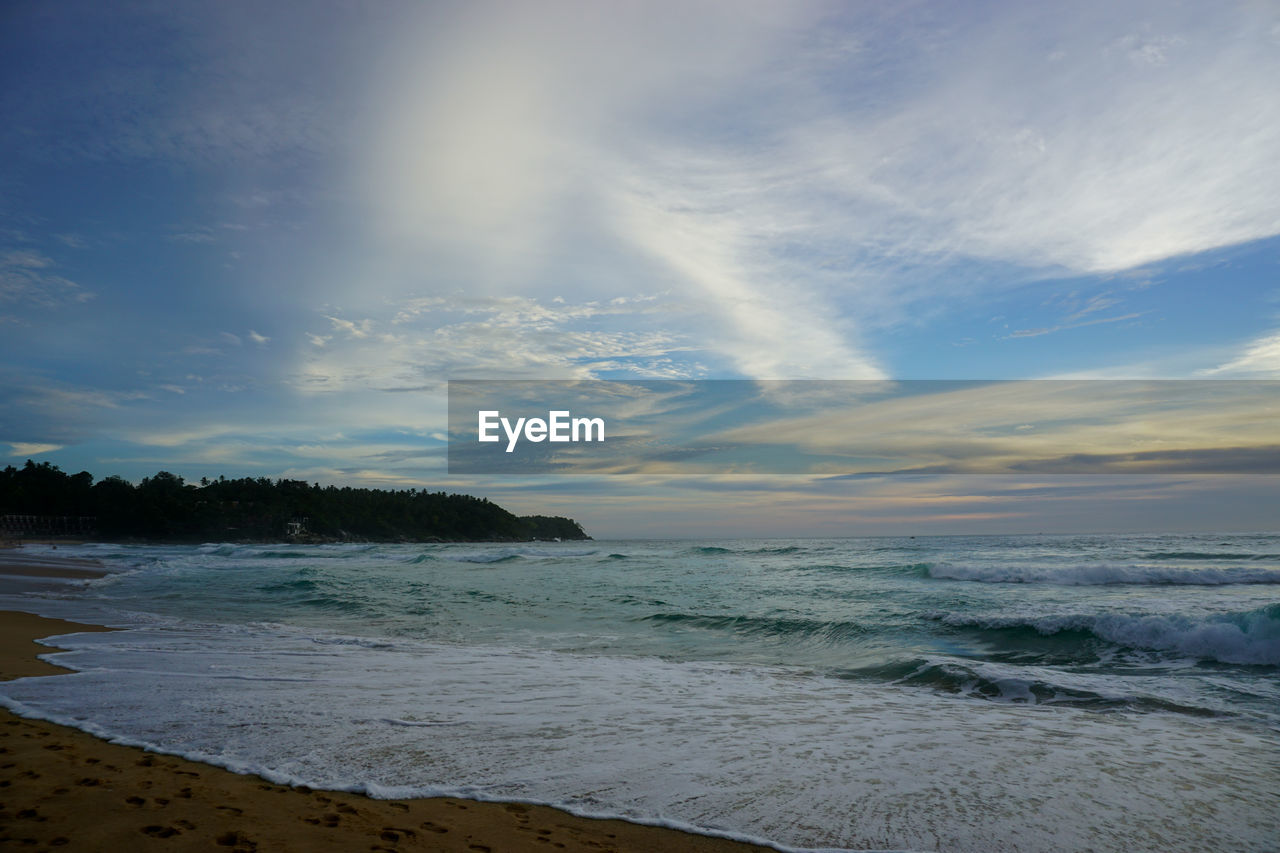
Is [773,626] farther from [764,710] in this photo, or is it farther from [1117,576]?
[1117,576]

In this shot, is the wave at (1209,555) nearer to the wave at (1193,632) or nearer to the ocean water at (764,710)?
the ocean water at (764,710)

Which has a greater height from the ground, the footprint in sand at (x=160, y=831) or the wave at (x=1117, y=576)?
the footprint in sand at (x=160, y=831)

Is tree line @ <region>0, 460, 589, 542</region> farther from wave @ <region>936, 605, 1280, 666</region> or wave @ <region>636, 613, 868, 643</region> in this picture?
wave @ <region>936, 605, 1280, 666</region>

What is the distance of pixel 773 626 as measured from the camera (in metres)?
12.5

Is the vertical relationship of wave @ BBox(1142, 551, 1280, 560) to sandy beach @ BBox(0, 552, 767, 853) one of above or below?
below

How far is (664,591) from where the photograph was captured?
63.7 feet

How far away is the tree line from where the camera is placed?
83.0 m

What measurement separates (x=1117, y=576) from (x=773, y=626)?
12987 millimetres

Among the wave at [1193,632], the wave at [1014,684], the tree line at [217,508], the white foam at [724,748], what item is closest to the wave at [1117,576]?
the wave at [1193,632]

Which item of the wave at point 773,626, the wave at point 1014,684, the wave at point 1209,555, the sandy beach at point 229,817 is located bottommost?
the wave at point 1209,555

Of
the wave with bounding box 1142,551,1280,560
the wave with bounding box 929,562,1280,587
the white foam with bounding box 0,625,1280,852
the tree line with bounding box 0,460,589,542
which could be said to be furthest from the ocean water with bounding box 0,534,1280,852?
the tree line with bounding box 0,460,589,542

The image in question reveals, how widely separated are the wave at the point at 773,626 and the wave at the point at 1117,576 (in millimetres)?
10225

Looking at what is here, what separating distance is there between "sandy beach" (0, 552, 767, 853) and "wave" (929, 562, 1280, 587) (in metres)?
19.7

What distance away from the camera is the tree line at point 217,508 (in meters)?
83.0
